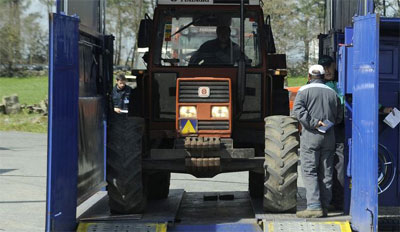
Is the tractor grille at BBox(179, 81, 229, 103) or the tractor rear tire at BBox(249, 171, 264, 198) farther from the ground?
the tractor grille at BBox(179, 81, 229, 103)

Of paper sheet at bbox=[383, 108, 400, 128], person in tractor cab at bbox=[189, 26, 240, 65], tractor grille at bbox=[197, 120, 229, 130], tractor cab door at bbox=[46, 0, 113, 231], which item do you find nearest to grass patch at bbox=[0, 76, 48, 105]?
tractor cab door at bbox=[46, 0, 113, 231]

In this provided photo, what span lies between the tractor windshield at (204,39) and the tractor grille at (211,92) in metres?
0.61

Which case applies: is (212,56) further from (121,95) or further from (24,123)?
(24,123)

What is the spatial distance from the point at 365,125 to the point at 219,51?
8.83 feet

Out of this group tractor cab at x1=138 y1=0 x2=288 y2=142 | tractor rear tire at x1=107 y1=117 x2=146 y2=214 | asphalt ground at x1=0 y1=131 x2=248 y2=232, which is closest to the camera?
tractor rear tire at x1=107 y1=117 x2=146 y2=214

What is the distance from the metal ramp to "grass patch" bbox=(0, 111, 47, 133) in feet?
57.1

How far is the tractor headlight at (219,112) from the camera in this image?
1021 centimetres

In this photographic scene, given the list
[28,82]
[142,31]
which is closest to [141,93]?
[142,31]

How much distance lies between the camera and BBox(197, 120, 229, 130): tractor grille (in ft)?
33.4

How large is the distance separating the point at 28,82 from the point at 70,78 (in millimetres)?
37519

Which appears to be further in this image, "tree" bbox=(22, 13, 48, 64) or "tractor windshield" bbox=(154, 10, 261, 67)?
"tree" bbox=(22, 13, 48, 64)

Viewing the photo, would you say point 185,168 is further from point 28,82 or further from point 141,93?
point 28,82

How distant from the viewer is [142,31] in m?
10.9

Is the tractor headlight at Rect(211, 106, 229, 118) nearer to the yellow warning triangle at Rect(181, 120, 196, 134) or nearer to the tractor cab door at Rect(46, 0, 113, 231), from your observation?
the yellow warning triangle at Rect(181, 120, 196, 134)
